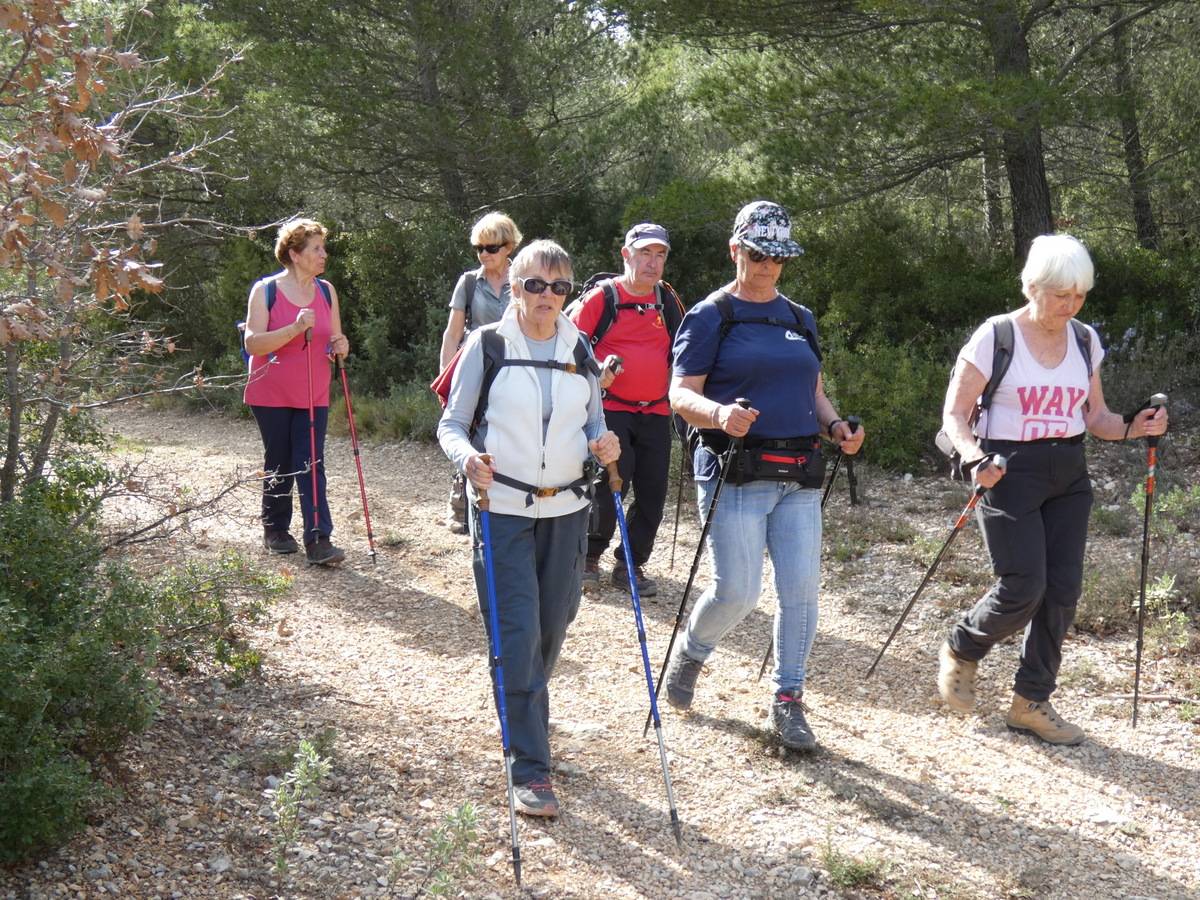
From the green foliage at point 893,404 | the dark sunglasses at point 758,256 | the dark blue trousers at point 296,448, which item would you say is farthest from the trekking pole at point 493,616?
the green foliage at point 893,404

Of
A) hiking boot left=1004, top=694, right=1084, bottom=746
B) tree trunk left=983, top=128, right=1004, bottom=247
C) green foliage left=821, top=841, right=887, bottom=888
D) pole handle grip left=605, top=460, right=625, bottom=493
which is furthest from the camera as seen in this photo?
tree trunk left=983, top=128, right=1004, bottom=247

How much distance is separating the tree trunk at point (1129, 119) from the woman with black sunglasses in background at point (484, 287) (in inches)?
222

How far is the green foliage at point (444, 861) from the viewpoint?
11.9 ft

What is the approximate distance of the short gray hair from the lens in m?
4.12

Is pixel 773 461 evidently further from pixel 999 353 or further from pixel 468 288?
pixel 468 288

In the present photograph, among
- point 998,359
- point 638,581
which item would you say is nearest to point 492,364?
point 998,359

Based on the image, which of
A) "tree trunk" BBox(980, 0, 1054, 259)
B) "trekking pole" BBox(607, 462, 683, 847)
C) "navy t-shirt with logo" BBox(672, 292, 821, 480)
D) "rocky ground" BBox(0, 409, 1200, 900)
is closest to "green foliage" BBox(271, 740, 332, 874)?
"rocky ground" BBox(0, 409, 1200, 900)

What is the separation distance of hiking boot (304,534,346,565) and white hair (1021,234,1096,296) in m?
4.69

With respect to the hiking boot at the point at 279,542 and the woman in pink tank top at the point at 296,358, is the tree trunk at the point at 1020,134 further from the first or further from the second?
the hiking boot at the point at 279,542

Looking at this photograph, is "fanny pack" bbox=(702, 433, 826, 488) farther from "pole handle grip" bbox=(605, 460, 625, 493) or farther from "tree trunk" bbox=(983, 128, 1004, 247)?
"tree trunk" bbox=(983, 128, 1004, 247)

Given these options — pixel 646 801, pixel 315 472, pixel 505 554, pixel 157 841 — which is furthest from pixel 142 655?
pixel 315 472

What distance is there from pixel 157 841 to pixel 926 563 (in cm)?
540

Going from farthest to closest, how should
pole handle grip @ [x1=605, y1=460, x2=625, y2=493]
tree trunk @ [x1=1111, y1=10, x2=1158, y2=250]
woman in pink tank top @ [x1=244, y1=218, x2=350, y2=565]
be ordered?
tree trunk @ [x1=1111, y1=10, x2=1158, y2=250]
woman in pink tank top @ [x1=244, y1=218, x2=350, y2=565]
pole handle grip @ [x1=605, y1=460, x2=625, y2=493]

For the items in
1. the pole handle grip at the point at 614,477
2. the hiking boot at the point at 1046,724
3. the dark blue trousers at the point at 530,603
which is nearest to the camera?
the dark blue trousers at the point at 530,603
